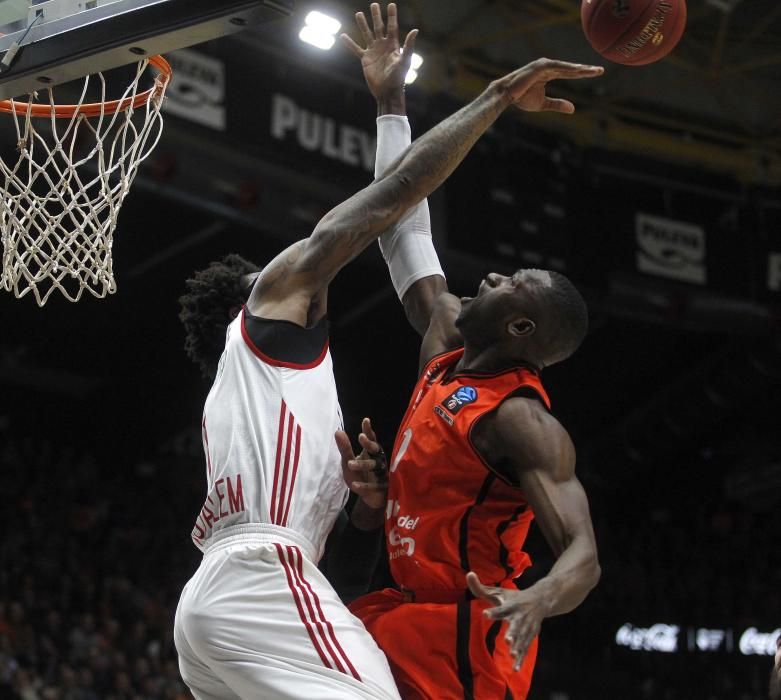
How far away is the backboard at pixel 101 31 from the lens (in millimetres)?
3146

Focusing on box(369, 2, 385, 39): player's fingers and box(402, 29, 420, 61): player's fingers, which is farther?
box(369, 2, 385, 39): player's fingers

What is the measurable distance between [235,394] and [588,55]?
33.8 ft

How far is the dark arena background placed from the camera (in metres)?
9.91

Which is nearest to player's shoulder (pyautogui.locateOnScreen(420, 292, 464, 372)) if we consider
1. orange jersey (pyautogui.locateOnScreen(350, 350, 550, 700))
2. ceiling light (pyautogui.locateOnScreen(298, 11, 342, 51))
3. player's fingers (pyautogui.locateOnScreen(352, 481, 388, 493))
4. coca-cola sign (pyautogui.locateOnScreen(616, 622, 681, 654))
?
orange jersey (pyautogui.locateOnScreen(350, 350, 550, 700))

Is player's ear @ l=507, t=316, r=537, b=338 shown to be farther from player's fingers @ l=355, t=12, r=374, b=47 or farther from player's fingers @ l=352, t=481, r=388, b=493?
player's fingers @ l=355, t=12, r=374, b=47

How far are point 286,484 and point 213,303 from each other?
0.78 metres

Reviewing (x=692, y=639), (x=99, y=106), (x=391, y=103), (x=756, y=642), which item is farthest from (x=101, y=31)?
(x=692, y=639)

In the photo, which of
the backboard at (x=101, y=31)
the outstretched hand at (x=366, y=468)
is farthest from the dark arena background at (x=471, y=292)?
the outstretched hand at (x=366, y=468)

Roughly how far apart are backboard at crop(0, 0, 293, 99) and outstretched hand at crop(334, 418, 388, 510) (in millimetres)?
1052

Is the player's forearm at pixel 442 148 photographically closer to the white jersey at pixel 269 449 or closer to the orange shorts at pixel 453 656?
the white jersey at pixel 269 449

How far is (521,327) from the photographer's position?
3.32 meters

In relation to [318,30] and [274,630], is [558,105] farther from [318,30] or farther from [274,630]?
[318,30]

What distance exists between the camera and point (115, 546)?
39.8 ft

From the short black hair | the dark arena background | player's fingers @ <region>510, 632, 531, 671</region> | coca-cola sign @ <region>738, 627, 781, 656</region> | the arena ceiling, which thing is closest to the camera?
player's fingers @ <region>510, 632, 531, 671</region>
